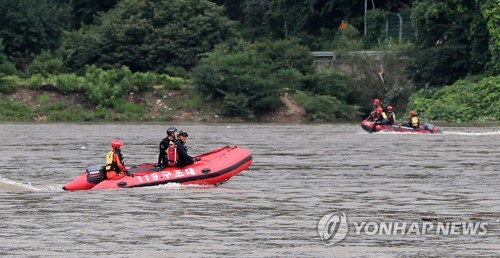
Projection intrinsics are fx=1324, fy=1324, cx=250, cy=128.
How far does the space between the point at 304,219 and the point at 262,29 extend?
2141 inches

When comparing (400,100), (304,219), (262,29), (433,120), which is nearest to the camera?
(304,219)

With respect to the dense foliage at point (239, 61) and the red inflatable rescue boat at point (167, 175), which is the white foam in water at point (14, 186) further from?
the dense foliage at point (239, 61)

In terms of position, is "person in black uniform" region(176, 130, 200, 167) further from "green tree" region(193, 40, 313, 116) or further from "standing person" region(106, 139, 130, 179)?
"green tree" region(193, 40, 313, 116)

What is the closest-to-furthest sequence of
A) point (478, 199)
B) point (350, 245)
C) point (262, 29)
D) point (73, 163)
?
point (350, 245)
point (478, 199)
point (73, 163)
point (262, 29)

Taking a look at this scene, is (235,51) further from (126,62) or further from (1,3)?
(1,3)

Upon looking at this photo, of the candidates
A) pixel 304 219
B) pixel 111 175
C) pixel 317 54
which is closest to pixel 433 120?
pixel 317 54

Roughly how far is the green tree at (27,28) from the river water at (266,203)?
26426 millimetres

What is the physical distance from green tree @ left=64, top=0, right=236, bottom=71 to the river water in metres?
21.6

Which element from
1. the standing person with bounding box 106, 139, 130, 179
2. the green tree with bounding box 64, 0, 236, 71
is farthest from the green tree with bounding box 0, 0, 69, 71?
the standing person with bounding box 106, 139, 130, 179

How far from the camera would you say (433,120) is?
60.5 metres

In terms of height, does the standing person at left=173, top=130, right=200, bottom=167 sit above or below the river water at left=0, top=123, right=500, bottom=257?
above

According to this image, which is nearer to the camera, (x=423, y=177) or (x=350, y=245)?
(x=350, y=245)

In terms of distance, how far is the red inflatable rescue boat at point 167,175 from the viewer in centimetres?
2820

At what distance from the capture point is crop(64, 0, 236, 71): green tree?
217 feet
